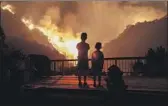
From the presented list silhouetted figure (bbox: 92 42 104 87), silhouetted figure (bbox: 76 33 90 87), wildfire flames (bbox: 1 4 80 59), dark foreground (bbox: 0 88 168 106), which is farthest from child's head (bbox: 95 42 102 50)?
dark foreground (bbox: 0 88 168 106)

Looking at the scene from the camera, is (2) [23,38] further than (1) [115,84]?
Yes

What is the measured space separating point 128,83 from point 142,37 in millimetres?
724

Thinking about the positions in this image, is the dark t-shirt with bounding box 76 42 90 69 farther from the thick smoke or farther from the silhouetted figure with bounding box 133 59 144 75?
the silhouetted figure with bounding box 133 59 144 75

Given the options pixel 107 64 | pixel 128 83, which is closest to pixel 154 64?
pixel 128 83

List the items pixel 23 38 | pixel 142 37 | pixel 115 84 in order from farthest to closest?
pixel 23 38
pixel 142 37
pixel 115 84

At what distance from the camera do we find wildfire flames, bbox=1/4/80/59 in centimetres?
503

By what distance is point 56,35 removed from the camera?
16.8ft

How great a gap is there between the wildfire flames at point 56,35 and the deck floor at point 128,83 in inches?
20.1

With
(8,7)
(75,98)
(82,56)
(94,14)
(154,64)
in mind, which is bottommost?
(75,98)

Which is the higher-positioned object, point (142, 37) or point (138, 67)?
point (142, 37)

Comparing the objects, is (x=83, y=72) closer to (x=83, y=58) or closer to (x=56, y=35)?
(x=83, y=58)

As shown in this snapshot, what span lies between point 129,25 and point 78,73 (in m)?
0.98

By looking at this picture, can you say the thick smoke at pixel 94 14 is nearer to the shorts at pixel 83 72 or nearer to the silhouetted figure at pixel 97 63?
the silhouetted figure at pixel 97 63

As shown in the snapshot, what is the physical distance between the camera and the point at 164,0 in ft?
16.3
